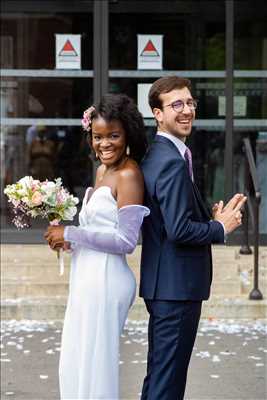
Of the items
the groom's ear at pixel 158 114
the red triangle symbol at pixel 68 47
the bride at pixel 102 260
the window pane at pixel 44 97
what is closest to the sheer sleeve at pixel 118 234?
the bride at pixel 102 260

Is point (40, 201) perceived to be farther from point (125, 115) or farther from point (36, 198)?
point (125, 115)

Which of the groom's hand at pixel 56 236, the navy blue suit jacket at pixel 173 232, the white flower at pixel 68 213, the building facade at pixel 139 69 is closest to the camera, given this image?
the navy blue suit jacket at pixel 173 232

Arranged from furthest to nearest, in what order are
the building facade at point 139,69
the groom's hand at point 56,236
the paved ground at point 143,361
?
the building facade at point 139,69, the paved ground at point 143,361, the groom's hand at point 56,236

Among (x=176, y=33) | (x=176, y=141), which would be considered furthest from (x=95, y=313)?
(x=176, y=33)

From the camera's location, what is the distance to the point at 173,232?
389 centimetres

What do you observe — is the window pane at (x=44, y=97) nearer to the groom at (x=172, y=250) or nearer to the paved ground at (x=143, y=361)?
the paved ground at (x=143, y=361)

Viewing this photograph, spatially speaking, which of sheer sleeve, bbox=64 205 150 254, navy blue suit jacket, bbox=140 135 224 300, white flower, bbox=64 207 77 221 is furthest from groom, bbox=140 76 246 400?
white flower, bbox=64 207 77 221

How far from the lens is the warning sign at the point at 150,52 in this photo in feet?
33.3

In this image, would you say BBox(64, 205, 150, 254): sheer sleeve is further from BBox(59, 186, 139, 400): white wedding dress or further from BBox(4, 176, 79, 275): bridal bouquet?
BBox(4, 176, 79, 275): bridal bouquet

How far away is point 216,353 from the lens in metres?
7.09

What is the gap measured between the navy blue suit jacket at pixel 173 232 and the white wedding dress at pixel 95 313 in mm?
150

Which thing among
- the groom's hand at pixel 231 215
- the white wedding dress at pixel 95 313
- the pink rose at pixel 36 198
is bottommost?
the white wedding dress at pixel 95 313

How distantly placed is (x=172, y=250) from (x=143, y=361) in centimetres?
303

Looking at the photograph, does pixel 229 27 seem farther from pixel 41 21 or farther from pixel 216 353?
pixel 216 353
